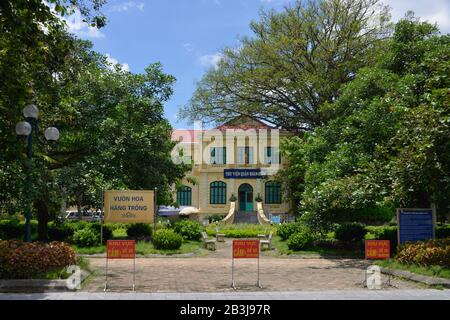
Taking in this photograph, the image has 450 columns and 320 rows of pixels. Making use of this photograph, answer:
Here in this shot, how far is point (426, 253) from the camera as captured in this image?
1312cm

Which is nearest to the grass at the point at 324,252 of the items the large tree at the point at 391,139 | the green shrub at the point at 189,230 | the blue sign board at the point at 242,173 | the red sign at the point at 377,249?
the large tree at the point at 391,139

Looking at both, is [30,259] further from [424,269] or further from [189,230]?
[189,230]

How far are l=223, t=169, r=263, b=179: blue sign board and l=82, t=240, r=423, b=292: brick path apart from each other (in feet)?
86.0

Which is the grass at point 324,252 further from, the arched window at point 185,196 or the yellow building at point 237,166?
the arched window at point 185,196

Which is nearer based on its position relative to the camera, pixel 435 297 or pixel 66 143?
pixel 435 297

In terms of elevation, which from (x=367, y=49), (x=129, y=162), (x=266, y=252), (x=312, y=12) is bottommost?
(x=266, y=252)

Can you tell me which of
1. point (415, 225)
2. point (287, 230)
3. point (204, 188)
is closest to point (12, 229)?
point (287, 230)

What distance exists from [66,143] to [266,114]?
17.1 meters

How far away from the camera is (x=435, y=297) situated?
1021cm

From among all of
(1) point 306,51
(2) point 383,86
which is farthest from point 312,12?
(2) point 383,86

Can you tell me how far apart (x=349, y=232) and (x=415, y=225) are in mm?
7420

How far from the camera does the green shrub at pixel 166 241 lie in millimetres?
20406

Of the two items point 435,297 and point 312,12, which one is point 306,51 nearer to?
point 312,12

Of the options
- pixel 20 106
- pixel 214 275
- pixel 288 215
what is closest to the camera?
pixel 20 106
